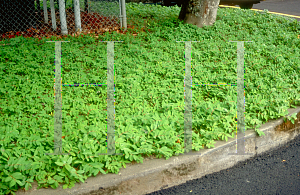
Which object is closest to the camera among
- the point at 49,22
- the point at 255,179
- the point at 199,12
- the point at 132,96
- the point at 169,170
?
the point at 169,170

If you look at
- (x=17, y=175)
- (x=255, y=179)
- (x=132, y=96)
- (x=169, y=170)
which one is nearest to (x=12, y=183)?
(x=17, y=175)

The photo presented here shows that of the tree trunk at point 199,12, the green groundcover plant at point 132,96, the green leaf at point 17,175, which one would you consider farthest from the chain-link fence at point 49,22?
the green leaf at point 17,175

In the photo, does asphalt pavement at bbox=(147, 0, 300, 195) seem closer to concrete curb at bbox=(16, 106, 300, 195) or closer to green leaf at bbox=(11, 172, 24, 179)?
concrete curb at bbox=(16, 106, 300, 195)

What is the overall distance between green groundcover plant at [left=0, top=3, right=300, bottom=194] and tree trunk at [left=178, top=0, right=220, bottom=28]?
0.27 meters

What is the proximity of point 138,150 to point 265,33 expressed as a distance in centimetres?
535

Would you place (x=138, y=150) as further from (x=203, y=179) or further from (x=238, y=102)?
(x=238, y=102)

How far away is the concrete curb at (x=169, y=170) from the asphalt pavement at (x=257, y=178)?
64mm

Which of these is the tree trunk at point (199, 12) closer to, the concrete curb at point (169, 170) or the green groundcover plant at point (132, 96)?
the green groundcover plant at point (132, 96)

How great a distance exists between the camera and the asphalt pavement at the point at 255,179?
2508 mm

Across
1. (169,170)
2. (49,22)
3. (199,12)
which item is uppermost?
(199,12)

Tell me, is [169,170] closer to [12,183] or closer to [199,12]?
[12,183]

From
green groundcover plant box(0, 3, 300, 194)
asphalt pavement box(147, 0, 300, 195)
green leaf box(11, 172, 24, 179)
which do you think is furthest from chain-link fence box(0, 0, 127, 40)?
asphalt pavement box(147, 0, 300, 195)

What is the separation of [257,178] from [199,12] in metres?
4.74

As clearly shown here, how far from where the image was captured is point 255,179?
2.67m
